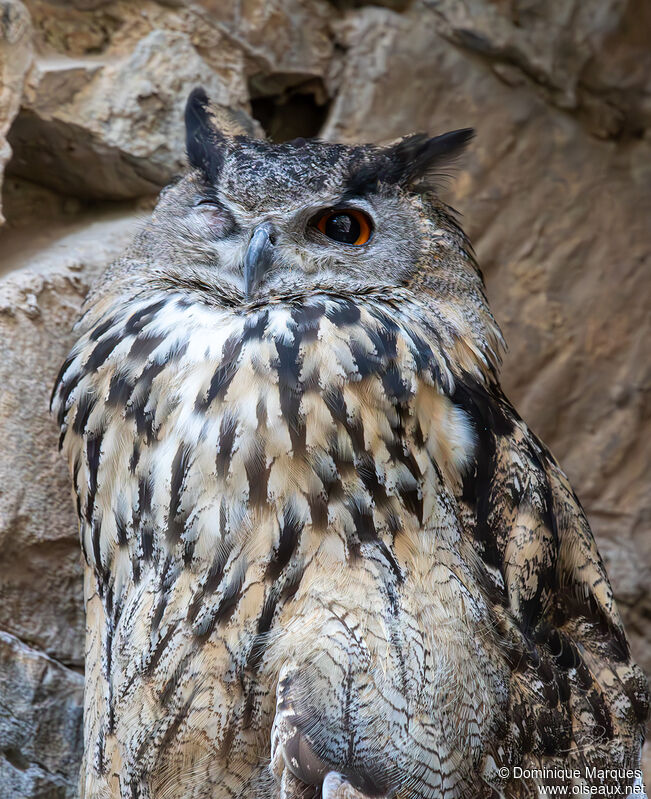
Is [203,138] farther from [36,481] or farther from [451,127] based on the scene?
[451,127]

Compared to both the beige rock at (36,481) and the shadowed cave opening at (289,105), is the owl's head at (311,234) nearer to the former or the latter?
the beige rock at (36,481)

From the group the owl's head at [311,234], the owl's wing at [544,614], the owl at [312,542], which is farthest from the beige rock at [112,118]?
the owl's wing at [544,614]

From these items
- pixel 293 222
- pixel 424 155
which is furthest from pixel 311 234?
pixel 424 155

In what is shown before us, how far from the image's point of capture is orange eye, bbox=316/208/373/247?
1696 mm

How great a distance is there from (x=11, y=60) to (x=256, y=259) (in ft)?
2.74

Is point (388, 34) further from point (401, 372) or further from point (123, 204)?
point (401, 372)

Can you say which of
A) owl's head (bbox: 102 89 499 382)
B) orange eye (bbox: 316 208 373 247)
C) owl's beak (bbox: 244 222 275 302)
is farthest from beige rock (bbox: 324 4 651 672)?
owl's beak (bbox: 244 222 275 302)

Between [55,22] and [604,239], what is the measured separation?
163cm

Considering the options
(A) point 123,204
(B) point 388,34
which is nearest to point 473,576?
(A) point 123,204

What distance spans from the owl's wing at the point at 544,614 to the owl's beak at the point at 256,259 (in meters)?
0.42

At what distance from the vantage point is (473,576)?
4.99ft

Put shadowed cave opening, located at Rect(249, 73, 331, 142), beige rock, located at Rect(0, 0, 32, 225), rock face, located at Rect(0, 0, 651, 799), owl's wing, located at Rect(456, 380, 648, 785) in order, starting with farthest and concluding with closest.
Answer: shadowed cave opening, located at Rect(249, 73, 331, 142) → rock face, located at Rect(0, 0, 651, 799) → beige rock, located at Rect(0, 0, 32, 225) → owl's wing, located at Rect(456, 380, 648, 785)

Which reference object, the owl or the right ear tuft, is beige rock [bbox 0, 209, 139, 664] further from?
the right ear tuft

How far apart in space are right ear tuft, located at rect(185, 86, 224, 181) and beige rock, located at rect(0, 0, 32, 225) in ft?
1.26
